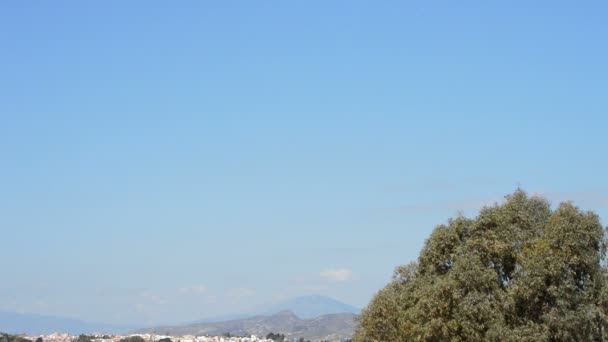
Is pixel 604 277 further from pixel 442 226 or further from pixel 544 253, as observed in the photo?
pixel 442 226

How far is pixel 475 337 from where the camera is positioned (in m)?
38.1

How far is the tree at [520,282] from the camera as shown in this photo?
37.0 metres

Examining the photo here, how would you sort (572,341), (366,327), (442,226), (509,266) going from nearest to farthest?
1. (572,341)
2. (509,266)
3. (442,226)
4. (366,327)

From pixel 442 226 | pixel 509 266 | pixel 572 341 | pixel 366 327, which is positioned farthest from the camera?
pixel 366 327

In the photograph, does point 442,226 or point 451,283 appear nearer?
point 451,283

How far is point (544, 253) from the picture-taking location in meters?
37.4

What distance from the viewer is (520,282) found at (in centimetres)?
3772

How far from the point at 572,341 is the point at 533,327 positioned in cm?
158

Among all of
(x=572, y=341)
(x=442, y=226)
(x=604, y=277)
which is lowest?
(x=572, y=341)

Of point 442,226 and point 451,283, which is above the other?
point 442,226

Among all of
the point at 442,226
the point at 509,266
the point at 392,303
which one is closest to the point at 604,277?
the point at 509,266

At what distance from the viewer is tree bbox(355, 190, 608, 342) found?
37.0 metres

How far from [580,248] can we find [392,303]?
12094 millimetres

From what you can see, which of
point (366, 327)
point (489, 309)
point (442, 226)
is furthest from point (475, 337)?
point (366, 327)
